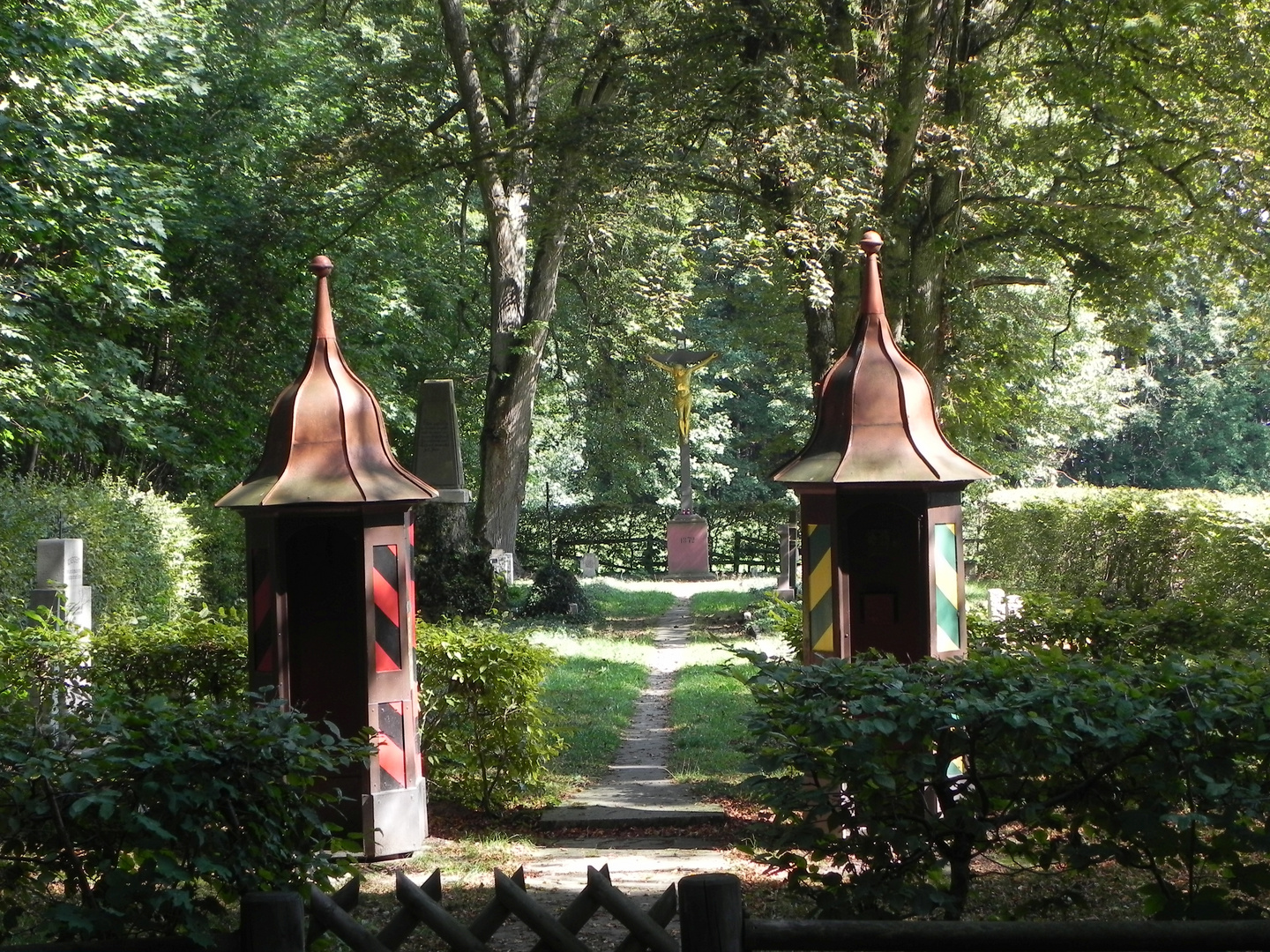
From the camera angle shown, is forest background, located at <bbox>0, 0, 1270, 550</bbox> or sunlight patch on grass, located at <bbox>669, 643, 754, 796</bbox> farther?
forest background, located at <bbox>0, 0, 1270, 550</bbox>

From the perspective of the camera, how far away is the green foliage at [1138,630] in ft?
24.6

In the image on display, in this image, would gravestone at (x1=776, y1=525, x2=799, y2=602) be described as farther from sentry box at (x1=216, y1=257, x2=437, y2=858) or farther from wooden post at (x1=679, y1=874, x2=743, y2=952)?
wooden post at (x1=679, y1=874, x2=743, y2=952)

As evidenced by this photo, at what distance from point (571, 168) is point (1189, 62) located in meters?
6.57

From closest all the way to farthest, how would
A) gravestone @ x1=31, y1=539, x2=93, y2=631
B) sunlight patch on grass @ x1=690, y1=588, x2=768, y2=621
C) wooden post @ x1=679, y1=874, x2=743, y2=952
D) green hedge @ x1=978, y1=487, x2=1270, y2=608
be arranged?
wooden post @ x1=679, y1=874, x2=743, y2=952
gravestone @ x1=31, y1=539, x2=93, y2=631
green hedge @ x1=978, y1=487, x2=1270, y2=608
sunlight patch on grass @ x1=690, y1=588, x2=768, y2=621

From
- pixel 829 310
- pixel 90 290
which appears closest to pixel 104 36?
pixel 90 290

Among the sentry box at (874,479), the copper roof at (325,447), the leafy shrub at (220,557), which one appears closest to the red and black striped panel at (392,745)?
the copper roof at (325,447)

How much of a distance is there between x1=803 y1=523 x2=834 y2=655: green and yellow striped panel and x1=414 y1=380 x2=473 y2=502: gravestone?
1009cm

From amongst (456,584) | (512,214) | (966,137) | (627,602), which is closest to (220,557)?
(456,584)

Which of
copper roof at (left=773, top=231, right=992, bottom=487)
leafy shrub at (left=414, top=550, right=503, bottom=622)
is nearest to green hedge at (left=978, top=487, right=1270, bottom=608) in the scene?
copper roof at (left=773, top=231, right=992, bottom=487)

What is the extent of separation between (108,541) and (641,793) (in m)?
7.10

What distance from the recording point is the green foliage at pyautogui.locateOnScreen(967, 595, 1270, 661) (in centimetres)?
751

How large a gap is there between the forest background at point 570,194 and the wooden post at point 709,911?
31.6 ft

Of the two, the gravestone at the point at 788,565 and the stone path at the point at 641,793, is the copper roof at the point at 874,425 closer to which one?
the stone path at the point at 641,793

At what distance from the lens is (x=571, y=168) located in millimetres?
13758
